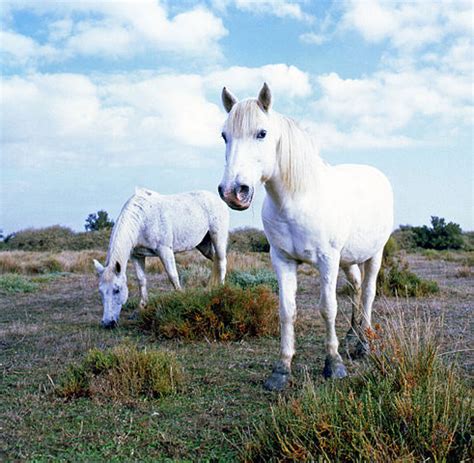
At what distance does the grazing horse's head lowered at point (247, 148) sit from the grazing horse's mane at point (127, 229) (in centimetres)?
414

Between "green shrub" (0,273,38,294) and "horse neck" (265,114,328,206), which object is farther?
"green shrub" (0,273,38,294)

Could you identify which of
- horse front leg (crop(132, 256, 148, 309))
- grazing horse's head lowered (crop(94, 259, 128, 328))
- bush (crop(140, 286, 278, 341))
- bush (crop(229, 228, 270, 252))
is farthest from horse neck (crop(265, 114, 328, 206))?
bush (crop(229, 228, 270, 252))

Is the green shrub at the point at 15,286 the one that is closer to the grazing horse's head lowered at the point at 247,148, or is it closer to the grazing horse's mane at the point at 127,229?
the grazing horse's mane at the point at 127,229

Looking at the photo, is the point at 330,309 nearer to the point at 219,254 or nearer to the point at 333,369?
the point at 333,369

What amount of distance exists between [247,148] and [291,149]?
540 millimetres

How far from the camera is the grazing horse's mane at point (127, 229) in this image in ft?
25.5

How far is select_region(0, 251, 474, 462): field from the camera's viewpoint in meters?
3.24

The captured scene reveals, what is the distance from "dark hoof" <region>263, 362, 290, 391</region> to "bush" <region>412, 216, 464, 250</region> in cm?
2707

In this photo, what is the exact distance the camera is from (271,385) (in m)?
4.26

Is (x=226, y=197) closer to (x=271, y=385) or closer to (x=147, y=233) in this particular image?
(x=271, y=385)

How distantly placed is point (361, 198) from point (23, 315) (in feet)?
19.5

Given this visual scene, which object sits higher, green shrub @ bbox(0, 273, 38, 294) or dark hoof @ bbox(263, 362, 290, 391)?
green shrub @ bbox(0, 273, 38, 294)

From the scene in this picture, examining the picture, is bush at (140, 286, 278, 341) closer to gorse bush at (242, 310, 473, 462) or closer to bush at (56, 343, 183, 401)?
bush at (56, 343, 183, 401)

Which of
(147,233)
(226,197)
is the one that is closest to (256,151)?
(226,197)
